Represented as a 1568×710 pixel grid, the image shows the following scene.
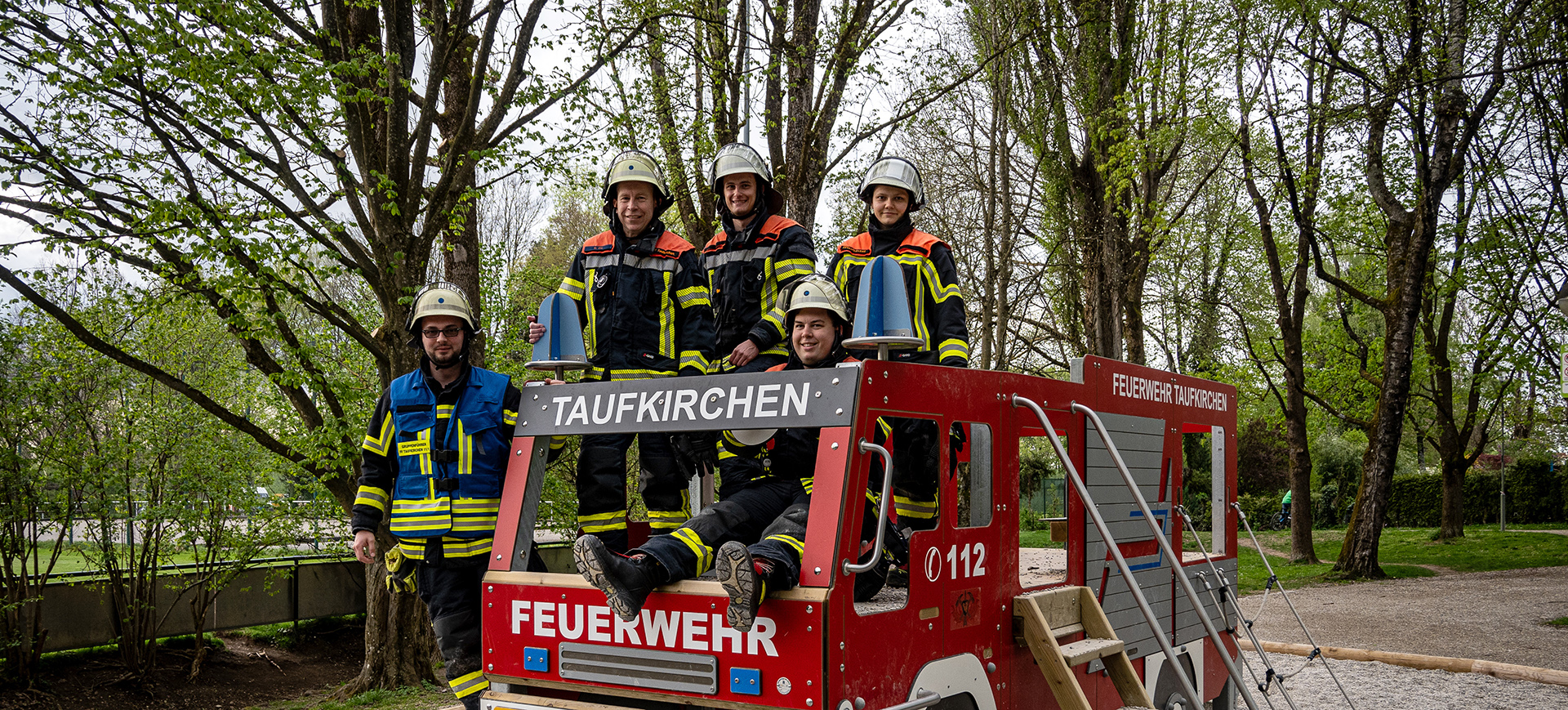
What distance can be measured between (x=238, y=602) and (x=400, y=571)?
11.0 metres

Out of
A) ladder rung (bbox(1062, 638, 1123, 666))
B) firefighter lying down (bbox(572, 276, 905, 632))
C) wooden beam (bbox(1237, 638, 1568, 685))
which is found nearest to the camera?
firefighter lying down (bbox(572, 276, 905, 632))

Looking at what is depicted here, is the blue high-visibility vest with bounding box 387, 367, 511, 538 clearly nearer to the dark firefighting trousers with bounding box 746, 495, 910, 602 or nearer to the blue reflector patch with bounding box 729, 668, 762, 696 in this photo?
the dark firefighting trousers with bounding box 746, 495, 910, 602

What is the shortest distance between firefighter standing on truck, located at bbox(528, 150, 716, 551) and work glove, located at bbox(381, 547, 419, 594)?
2.51 ft

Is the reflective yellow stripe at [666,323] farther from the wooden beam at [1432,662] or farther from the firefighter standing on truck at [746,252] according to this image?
the wooden beam at [1432,662]

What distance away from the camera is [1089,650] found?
434 centimetres

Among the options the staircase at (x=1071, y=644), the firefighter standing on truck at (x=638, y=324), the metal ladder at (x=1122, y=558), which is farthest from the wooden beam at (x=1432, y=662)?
the firefighter standing on truck at (x=638, y=324)

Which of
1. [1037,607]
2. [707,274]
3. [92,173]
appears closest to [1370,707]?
[1037,607]


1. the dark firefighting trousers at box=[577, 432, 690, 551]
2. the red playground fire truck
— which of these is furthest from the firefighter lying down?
the dark firefighting trousers at box=[577, 432, 690, 551]

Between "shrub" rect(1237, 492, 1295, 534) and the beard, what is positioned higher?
the beard

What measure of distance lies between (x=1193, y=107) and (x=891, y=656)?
49.3 feet

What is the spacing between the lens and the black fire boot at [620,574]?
3.33 metres

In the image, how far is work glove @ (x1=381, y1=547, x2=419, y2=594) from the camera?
4598 mm

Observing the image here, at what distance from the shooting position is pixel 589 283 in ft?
17.0

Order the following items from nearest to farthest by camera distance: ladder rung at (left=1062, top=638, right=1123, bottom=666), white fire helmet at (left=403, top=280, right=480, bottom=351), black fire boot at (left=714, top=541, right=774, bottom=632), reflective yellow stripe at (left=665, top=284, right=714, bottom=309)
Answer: black fire boot at (left=714, top=541, right=774, bottom=632) → ladder rung at (left=1062, top=638, right=1123, bottom=666) → white fire helmet at (left=403, top=280, right=480, bottom=351) → reflective yellow stripe at (left=665, top=284, right=714, bottom=309)
